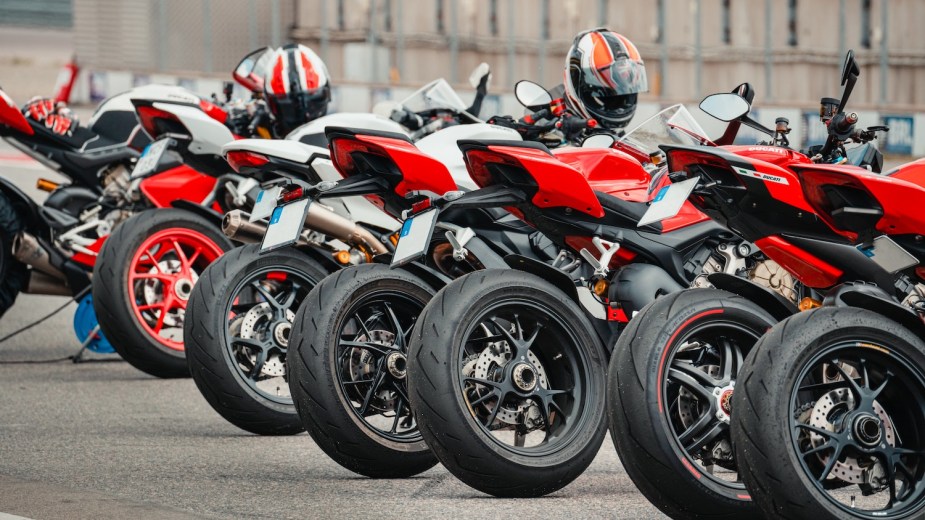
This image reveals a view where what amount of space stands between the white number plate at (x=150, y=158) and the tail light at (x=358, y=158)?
2.78m

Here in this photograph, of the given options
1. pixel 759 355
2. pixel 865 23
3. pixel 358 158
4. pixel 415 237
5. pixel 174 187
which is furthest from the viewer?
pixel 865 23

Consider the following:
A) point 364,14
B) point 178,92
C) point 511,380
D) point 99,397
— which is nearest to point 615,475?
point 511,380

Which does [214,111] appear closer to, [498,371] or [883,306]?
[498,371]

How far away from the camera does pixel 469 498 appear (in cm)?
638

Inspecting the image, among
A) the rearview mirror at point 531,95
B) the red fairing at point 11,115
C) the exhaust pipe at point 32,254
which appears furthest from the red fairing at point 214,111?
the rearview mirror at point 531,95

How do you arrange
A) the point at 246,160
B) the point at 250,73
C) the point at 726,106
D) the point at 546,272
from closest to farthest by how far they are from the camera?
the point at 726,106 < the point at 546,272 < the point at 246,160 < the point at 250,73

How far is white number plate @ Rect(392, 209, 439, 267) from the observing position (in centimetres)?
632

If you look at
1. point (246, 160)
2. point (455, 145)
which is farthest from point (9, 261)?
point (455, 145)

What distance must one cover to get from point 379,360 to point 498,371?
717 mm

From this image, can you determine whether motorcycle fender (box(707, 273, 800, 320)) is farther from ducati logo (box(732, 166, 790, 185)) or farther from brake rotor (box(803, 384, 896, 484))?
brake rotor (box(803, 384, 896, 484))

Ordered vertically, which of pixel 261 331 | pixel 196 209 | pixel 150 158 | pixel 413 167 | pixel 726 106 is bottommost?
pixel 261 331

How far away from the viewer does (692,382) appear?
5.69 metres

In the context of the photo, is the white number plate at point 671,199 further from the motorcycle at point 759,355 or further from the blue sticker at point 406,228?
the blue sticker at point 406,228

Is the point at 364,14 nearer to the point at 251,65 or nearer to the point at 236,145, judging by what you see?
the point at 251,65
